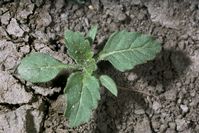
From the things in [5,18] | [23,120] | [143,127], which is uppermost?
[5,18]

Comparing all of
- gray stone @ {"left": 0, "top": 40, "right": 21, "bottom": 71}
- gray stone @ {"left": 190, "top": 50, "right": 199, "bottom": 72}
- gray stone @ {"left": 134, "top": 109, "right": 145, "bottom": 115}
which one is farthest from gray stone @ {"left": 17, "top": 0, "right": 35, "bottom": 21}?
gray stone @ {"left": 190, "top": 50, "right": 199, "bottom": 72}

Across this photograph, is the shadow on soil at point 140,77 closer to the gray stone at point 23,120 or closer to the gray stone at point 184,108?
Result: the gray stone at point 184,108

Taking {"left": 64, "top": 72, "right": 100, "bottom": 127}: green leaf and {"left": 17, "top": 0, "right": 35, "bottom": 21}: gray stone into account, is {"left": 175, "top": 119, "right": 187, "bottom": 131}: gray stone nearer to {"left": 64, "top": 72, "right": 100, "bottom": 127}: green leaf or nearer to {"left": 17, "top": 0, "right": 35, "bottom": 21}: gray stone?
{"left": 64, "top": 72, "right": 100, "bottom": 127}: green leaf

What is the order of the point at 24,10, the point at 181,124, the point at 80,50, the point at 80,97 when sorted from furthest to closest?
the point at 24,10
the point at 181,124
the point at 80,50
the point at 80,97

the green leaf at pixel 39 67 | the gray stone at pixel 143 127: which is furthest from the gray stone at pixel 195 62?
the green leaf at pixel 39 67

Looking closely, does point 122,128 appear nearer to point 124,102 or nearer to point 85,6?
point 124,102

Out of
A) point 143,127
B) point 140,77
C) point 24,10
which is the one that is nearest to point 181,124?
point 143,127

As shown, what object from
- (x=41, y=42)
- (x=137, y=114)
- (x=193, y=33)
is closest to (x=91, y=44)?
(x=41, y=42)

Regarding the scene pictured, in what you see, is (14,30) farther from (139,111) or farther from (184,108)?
(184,108)
